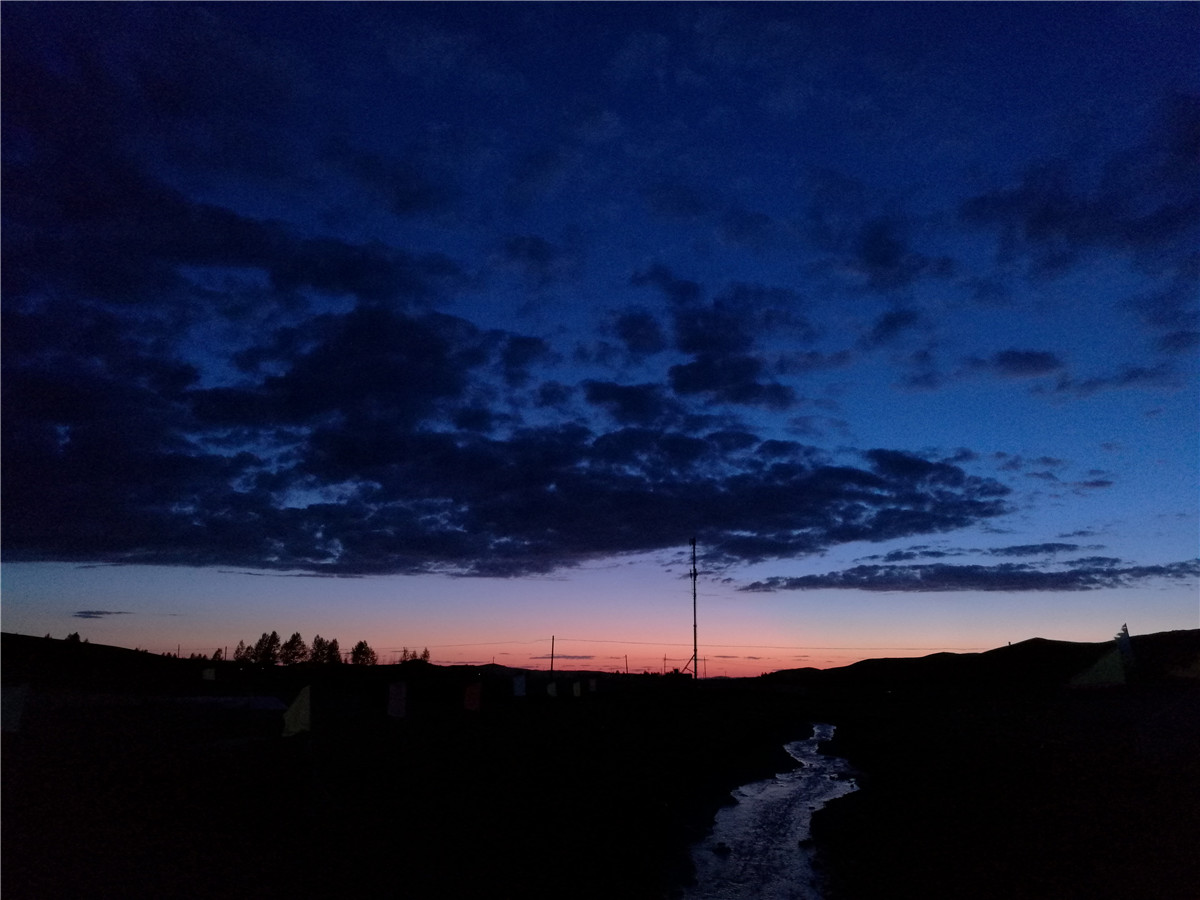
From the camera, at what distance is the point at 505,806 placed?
2712 cm

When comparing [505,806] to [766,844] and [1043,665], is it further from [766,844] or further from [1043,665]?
[1043,665]

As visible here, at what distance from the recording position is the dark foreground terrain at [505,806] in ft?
61.5

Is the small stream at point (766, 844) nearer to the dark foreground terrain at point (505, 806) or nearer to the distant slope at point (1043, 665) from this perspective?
the dark foreground terrain at point (505, 806)

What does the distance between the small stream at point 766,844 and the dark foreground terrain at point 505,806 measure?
2.72 ft

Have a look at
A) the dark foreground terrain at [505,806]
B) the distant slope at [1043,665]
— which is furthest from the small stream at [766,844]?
the distant slope at [1043,665]

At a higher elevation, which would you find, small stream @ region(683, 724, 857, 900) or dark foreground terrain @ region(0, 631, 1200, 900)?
dark foreground terrain @ region(0, 631, 1200, 900)

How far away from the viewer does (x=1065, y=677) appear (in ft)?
414

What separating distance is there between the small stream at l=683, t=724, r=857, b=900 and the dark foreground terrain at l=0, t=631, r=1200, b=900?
829 mm

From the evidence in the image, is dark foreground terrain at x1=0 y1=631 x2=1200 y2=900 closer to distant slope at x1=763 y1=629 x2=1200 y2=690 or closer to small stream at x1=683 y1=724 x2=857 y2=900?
small stream at x1=683 y1=724 x2=857 y2=900

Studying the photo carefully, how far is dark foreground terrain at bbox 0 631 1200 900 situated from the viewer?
1873 cm

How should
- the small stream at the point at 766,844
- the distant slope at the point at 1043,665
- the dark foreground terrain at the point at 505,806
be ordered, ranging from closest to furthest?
the dark foreground terrain at the point at 505,806 < the small stream at the point at 766,844 < the distant slope at the point at 1043,665

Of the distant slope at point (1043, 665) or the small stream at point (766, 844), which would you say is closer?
the small stream at point (766, 844)

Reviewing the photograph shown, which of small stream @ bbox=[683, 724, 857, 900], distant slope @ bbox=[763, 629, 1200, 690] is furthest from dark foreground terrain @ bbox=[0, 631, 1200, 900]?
distant slope @ bbox=[763, 629, 1200, 690]

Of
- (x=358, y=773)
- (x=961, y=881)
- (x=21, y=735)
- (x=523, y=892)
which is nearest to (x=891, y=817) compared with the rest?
(x=961, y=881)
